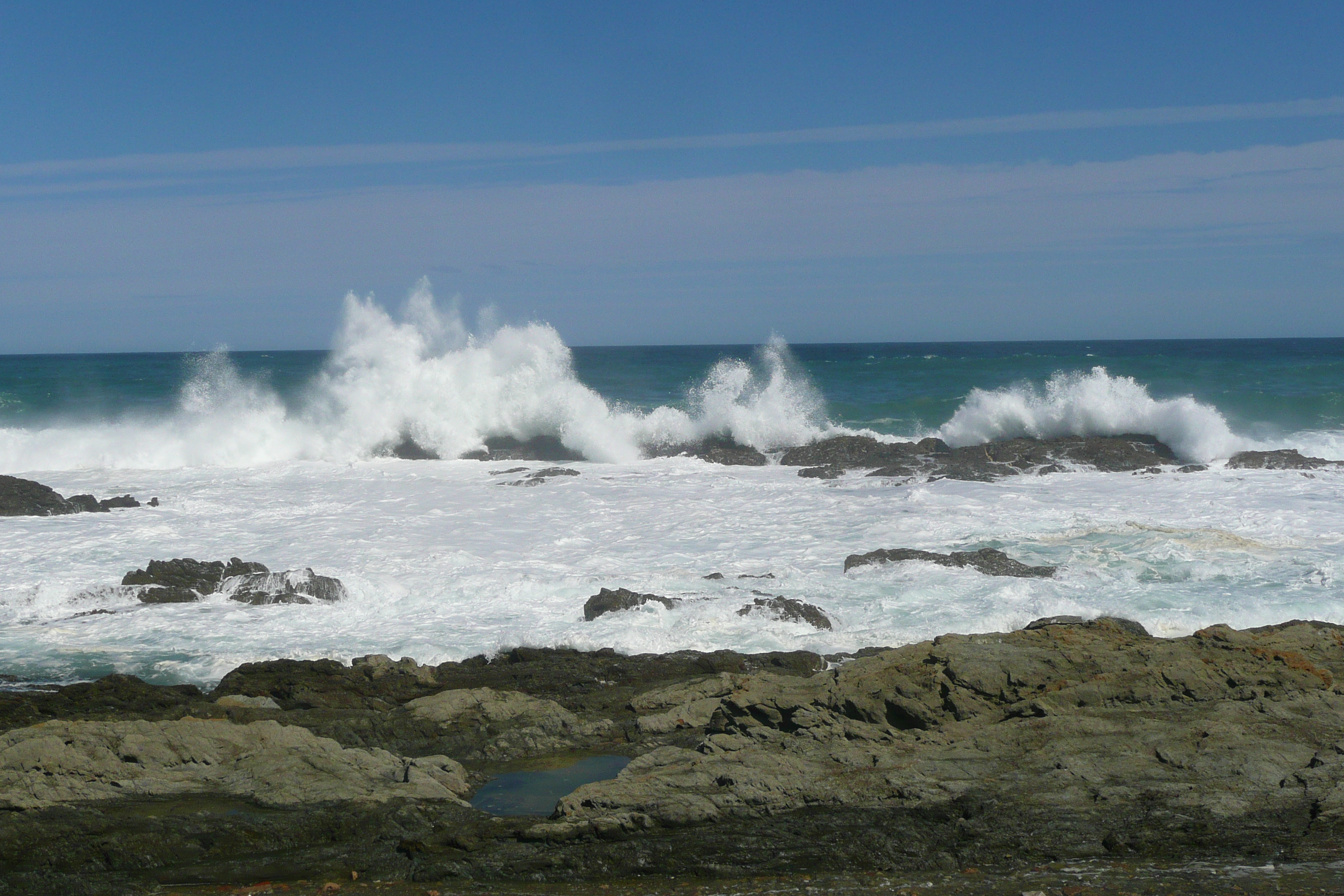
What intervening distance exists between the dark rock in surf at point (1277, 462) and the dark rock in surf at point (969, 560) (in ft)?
35.7

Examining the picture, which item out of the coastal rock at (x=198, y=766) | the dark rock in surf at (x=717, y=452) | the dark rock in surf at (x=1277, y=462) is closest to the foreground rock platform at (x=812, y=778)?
the coastal rock at (x=198, y=766)

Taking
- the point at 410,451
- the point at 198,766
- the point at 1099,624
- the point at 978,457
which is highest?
the point at 410,451

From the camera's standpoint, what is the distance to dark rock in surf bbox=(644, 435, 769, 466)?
24.6 meters

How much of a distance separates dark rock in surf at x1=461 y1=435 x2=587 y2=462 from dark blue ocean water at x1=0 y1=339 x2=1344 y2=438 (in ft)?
A: 19.0

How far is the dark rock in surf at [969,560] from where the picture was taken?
13.4 meters

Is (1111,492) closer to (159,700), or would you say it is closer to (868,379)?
(159,700)

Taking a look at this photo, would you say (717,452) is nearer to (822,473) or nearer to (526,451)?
(822,473)

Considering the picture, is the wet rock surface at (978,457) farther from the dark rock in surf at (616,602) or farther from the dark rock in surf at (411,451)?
the dark rock in surf at (616,602)

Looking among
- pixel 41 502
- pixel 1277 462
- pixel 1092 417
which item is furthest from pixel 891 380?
pixel 41 502

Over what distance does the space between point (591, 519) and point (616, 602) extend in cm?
593

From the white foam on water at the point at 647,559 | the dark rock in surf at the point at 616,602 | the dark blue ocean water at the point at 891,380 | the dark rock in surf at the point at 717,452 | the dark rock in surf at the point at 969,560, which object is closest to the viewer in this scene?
the white foam on water at the point at 647,559

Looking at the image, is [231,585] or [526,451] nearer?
[231,585]

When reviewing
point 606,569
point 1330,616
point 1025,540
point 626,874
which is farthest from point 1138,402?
point 626,874

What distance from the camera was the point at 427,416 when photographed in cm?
2764
